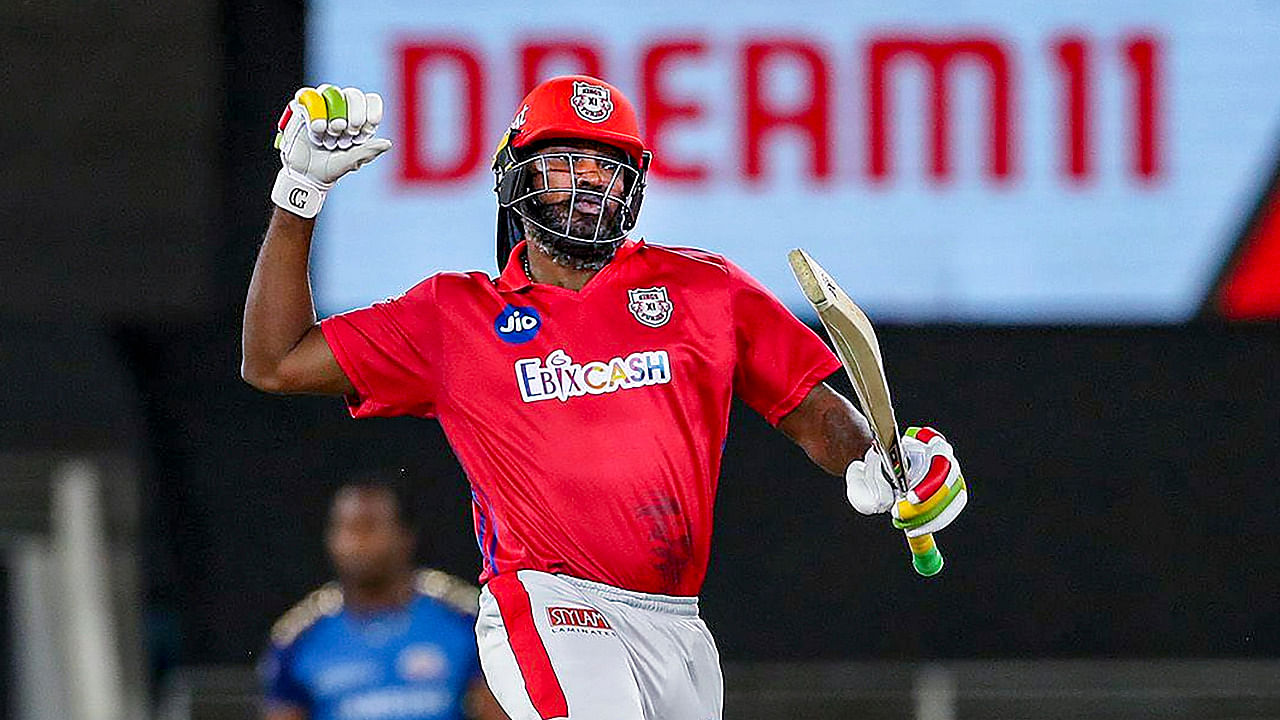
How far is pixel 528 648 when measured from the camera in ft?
14.4

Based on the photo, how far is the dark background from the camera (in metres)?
8.35

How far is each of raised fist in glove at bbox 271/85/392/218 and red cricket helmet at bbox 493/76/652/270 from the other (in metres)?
0.26

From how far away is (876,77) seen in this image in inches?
330

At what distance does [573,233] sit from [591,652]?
0.74m

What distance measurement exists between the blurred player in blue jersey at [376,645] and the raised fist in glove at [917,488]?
7.95 feet

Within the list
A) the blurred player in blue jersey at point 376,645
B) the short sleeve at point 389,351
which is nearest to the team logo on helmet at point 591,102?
the short sleeve at point 389,351

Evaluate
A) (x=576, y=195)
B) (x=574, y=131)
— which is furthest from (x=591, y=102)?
(x=576, y=195)

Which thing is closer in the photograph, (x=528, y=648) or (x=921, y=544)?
(x=528, y=648)

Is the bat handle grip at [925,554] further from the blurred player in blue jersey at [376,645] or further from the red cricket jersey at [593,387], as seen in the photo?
the blurred player in blue jersey at [376,645]

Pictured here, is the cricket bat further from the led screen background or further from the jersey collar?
the led screen background

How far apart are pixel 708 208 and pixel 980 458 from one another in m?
1.22

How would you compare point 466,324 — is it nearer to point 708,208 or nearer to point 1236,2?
point 708,208

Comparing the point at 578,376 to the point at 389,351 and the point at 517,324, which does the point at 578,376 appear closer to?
the point at 517,324

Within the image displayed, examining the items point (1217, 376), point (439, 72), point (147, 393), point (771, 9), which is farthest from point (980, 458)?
point (147, 393)
